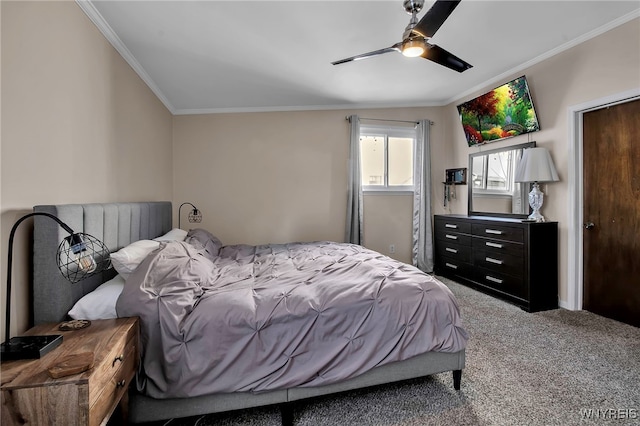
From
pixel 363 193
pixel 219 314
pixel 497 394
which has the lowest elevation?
pixel 497 394

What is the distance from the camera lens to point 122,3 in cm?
205

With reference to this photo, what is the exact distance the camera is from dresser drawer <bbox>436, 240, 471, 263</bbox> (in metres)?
3.62

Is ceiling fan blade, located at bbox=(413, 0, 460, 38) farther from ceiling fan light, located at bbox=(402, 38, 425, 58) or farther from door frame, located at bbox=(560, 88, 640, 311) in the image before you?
door frame, located at bbox=(560, 88, 640, 311)

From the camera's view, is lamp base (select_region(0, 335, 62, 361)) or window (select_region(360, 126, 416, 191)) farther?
window (select_region(360, 126, 416, 191))

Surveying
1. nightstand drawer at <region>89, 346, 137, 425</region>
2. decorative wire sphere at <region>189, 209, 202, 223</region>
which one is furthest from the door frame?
decorative wire sphere at <region>189, 209, 202, 223</region>

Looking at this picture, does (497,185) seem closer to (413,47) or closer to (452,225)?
(452,225)

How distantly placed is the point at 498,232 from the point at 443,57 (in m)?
2.01

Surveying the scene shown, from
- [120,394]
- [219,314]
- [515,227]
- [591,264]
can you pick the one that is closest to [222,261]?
[219,314]

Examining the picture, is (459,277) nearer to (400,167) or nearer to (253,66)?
(400,167)

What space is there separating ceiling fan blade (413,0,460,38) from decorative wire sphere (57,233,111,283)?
2136 mm

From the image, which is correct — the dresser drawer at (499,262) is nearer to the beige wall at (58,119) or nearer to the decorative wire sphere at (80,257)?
the decorative wire sphere at (80,257)

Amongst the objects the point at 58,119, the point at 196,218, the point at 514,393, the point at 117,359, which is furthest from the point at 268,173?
the point at 514,393

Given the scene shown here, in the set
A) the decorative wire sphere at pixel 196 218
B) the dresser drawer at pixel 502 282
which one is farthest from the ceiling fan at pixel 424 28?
the decorative wire sphere at pixel 196 218

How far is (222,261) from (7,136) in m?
1.59
